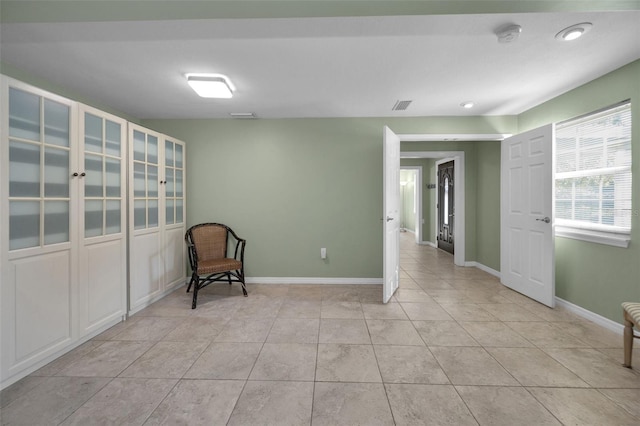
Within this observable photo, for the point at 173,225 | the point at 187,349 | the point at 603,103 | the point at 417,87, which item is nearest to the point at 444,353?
the point at 187,349

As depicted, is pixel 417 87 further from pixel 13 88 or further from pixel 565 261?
pixel 13 88

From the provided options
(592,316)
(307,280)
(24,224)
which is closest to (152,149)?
(24,224)

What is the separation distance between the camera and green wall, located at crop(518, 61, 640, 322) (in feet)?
7.78

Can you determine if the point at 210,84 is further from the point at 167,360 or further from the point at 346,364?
the point at 346,364

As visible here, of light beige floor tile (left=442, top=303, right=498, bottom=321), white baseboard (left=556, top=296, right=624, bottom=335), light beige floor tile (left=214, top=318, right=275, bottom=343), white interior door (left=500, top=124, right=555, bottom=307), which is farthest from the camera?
white interior door (left=500, top=124, right=555, bottom=307)

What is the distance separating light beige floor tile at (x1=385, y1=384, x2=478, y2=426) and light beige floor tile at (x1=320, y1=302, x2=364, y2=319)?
3.72 ft

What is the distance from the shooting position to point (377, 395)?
1.69 m

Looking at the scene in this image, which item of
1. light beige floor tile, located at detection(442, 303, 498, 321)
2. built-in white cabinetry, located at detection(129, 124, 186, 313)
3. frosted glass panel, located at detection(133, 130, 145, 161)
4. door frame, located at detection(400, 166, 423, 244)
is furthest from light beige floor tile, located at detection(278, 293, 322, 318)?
door frame, located at detection(400, 166, 423, 244)

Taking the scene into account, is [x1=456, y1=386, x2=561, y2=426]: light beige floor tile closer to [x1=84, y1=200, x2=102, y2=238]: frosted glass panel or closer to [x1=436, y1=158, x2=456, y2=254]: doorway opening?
[x1=84, y1=200, x2=102, y2=238]: frosted glass panel

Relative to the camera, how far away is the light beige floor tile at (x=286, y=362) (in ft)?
6.15

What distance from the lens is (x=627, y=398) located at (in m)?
1.66

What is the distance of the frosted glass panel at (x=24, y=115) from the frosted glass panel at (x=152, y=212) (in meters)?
1.32

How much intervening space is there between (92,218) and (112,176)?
0.47 meters

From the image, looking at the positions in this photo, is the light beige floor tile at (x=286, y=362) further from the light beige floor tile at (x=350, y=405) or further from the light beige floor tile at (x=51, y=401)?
the light beige floor tile at (x=51, y=401)
